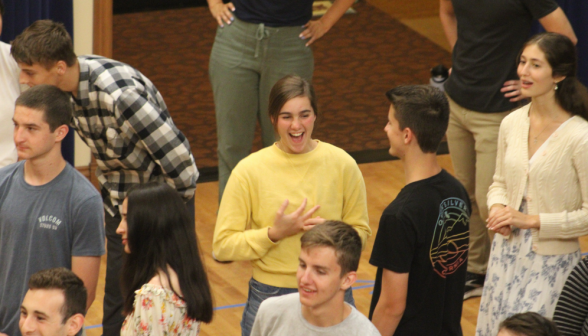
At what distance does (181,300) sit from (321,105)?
201 inches

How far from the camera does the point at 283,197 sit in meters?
2.85

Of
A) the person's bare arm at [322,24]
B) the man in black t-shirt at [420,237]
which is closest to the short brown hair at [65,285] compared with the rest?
the man in black t-shirt at [420,237]

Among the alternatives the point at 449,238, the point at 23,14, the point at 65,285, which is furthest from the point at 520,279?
the point at 23,14

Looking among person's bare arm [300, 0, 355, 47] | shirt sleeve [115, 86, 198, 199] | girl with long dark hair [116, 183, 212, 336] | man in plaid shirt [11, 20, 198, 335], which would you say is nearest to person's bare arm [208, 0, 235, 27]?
person's bare arm [300, 0, 355, 47]

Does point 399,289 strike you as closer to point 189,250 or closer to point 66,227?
point 189,250

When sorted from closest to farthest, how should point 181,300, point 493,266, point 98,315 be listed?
1. point 181,300
2. point 493,266
3. point 98,315

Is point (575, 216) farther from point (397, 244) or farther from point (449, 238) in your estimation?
point (397, 244)

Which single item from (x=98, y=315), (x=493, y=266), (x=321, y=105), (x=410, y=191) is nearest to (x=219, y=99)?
(x=98, y=315)

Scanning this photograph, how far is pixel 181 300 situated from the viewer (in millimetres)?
2344

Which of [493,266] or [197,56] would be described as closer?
[493,266]

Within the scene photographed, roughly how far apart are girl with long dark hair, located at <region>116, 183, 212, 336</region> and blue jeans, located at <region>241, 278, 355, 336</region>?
417 millimetres

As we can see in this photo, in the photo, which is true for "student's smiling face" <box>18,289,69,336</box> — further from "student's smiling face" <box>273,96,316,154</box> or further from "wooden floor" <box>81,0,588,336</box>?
"wooden floor" <box>81,0,588,336</box>

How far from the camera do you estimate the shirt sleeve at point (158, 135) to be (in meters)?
3.15

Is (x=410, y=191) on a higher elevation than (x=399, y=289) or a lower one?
higher
